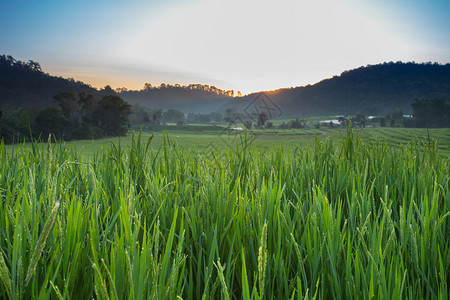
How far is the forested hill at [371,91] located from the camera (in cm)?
7000

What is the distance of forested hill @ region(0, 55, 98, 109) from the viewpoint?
56.3 metres

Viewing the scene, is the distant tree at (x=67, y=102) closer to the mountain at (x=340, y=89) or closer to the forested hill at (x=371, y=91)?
the mountain at (x=340, y=89)

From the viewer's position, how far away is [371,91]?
3142 inches

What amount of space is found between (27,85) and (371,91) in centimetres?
8404

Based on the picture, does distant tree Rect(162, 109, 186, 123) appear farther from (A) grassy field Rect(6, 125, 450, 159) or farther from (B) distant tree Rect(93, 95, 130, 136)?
(A) grassy field Rect(6, 125, 450, 159)

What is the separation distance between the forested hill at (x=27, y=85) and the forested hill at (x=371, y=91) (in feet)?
156

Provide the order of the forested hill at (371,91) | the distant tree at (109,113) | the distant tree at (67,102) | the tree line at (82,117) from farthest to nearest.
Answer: the forested hill at (371,91) < the distant tree at (67,102) < the distant tree at (109,113) < the tree line at (82,117)

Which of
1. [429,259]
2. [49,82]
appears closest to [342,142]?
[429,259]

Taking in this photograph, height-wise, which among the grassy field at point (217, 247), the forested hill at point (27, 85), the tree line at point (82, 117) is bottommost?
the grassy field at point (217, 247)

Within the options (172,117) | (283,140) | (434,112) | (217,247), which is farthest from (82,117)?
(434,112)

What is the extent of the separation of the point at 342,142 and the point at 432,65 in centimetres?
9482

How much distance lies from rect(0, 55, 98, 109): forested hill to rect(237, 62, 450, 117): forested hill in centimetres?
4770

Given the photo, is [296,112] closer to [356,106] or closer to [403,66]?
[356,106]

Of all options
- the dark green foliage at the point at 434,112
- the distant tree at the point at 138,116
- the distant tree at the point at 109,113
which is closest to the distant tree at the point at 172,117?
the distant tree at the point at 138,116
